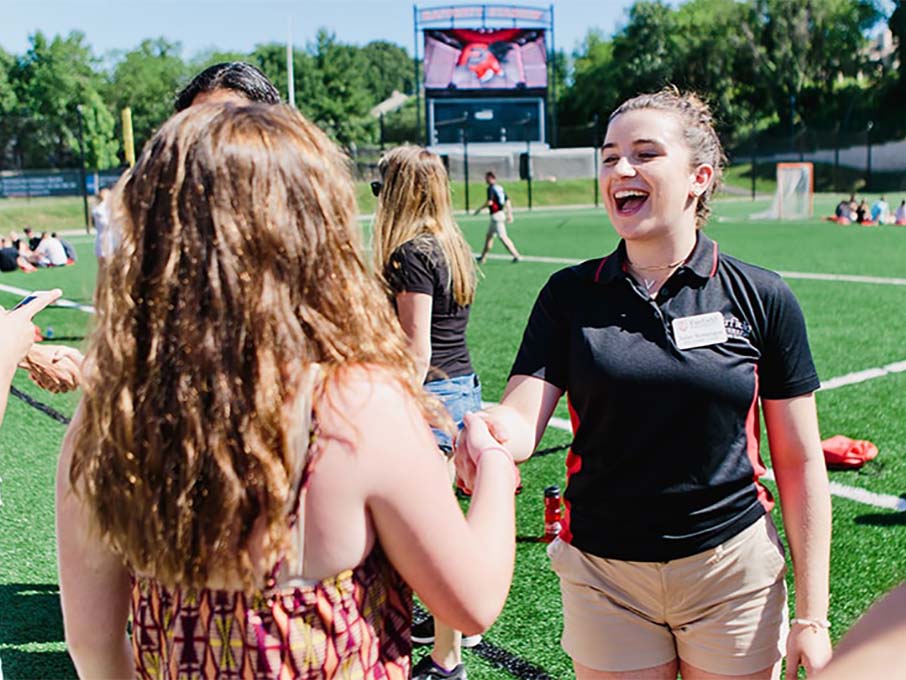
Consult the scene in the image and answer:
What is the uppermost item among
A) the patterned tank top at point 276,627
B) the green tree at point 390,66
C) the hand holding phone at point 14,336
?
the green tree at point 390,66

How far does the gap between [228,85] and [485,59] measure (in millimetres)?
64713

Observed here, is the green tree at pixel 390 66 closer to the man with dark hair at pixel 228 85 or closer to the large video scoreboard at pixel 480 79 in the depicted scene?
the large video scoreboard at pixel 480 79

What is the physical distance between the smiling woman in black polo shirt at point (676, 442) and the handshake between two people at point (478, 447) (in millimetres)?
244

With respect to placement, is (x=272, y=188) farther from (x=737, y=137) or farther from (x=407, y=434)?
(x=737, y=137)

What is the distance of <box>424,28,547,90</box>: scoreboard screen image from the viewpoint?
64.6 meters

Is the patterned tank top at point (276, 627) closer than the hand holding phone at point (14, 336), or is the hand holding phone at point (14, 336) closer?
the patterned tank top at point (276, 627)

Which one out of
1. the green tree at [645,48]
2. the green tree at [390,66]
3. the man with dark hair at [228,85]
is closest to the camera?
the man with dark hair at [228,85]

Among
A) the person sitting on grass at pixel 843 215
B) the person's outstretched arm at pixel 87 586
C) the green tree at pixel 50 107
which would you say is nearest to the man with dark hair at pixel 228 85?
the person's outstretched arm at pixel 87 586

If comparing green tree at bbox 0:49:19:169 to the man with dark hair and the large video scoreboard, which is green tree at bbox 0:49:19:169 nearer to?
the large video scoreboard

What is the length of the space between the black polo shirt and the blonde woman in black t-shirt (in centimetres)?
147

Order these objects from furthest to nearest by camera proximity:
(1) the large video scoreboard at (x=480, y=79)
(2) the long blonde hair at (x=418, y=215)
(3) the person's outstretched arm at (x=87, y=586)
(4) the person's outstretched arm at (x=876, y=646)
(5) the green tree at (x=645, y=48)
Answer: (5) the green tree at (x=645, y=48) → (1) the large video scoreboard at (x=480, y=79) → (2) the long blonde hair at (x=418, y=215) → (3) the person's outstretched arm at (x=87, y=586) → (4) the person's outstretched arm at (x=876, y=646)

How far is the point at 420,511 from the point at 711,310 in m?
1.25

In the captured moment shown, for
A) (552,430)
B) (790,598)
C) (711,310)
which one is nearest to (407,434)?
(711,310)

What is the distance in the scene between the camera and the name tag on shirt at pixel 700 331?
2371 millimetres
